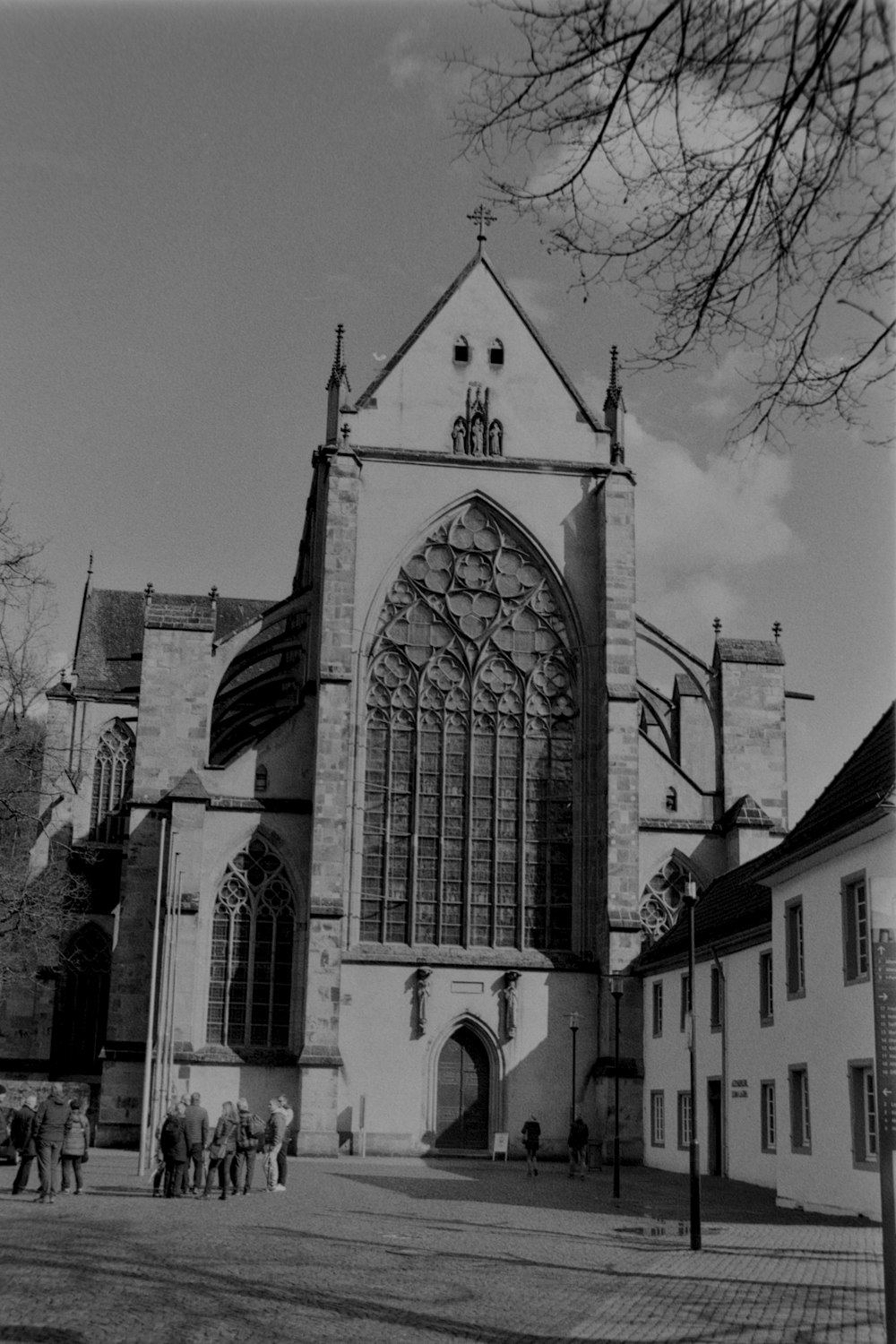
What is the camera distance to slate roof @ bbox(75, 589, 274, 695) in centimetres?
5316

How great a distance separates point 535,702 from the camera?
38.8 m

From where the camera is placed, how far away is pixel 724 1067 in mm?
29859

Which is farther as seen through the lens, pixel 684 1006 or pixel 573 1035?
pixel 573 1035

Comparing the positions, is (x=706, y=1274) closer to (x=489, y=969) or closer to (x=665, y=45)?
(x=665, y=45)

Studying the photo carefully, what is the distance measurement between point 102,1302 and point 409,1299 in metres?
2.38

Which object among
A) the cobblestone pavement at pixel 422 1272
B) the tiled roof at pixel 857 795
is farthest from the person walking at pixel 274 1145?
the tiled roof at pixel 857 795

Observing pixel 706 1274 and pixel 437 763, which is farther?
pixel 437 763

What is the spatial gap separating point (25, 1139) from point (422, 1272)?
9.96m

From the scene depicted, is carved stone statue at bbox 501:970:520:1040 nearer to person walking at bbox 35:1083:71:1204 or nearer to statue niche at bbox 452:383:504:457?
statue niche at bbox 452:383:504:457

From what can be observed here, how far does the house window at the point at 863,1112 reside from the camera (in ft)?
68.6

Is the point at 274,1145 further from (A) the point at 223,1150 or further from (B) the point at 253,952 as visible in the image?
(B) the point at 253,952

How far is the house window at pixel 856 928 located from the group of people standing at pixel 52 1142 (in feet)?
34.6

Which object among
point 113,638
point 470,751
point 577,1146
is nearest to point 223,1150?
point 577,1146

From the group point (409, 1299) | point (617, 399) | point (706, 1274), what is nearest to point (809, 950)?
point (706, 1274)
